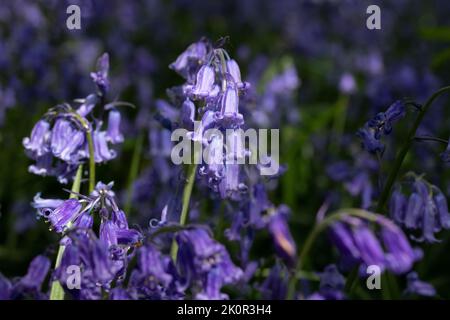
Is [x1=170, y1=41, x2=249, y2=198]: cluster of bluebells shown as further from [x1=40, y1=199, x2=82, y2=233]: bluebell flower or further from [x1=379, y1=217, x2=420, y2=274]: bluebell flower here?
[x1=379, y1=217, x2=420, y2=274]: bluebell flower

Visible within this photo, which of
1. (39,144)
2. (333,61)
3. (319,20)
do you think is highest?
(319,20)

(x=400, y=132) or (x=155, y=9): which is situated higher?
(x=155, y=9)

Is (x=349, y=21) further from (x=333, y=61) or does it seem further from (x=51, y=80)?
(x=51, y=80)

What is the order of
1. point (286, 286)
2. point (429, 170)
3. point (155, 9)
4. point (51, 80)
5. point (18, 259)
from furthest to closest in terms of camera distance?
point (155, 9) → point (51, 80) → point (429, 170) → point (18, 259) → point (286, 286)

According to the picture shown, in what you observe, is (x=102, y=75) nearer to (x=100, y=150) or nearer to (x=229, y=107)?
(x=100, y=150)

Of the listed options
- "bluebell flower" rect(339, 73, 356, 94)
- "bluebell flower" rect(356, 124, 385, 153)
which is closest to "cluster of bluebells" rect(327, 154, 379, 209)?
"bluebell flower" rect(339, 73, 356, 94)

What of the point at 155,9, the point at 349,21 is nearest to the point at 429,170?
the point at 349,21

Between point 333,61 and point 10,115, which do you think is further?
point 333,61
